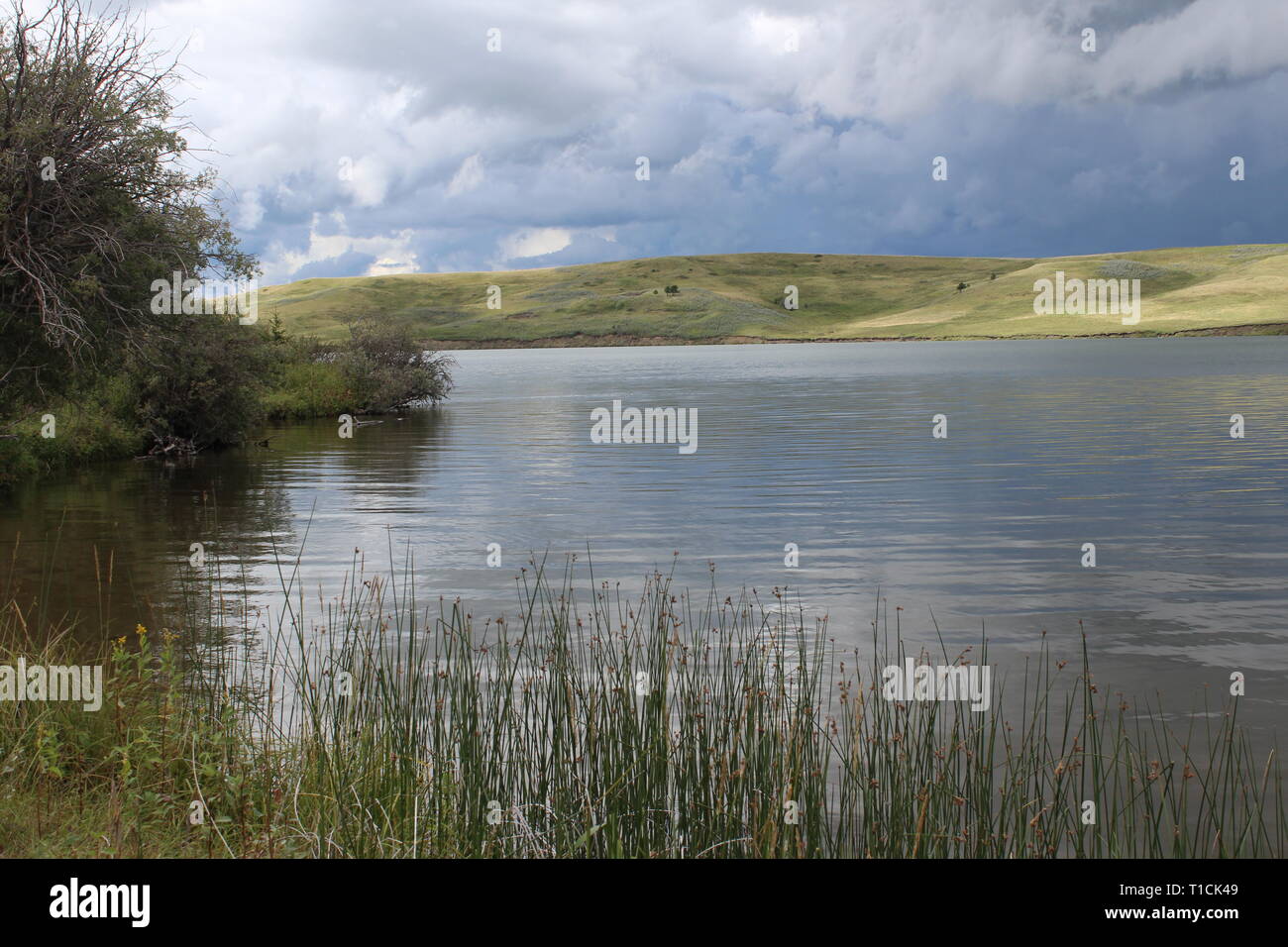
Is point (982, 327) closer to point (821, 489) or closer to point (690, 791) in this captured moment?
point (821, 489)

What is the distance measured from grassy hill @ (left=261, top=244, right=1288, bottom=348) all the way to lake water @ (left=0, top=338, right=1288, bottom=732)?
299 ft

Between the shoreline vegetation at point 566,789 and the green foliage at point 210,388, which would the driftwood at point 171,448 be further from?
the shoreline vegetation at point 566,789

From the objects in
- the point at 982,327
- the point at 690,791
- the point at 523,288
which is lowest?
the point at 690,791

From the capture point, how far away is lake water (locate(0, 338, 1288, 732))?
35.8 feet

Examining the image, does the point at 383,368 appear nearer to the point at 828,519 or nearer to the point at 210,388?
the point at 210,388

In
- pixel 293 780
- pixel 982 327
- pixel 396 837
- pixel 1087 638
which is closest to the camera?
pixel 396 837

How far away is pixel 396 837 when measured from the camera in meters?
5.17

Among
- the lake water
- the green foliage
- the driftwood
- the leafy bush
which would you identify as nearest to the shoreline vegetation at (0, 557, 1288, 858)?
the lake water

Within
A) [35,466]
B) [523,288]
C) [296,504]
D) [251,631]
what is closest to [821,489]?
[296,504]

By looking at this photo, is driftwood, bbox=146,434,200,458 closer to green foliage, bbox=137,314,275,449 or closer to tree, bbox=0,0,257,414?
green foliage, bbox=137,314,275,449

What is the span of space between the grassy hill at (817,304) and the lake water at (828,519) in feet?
299

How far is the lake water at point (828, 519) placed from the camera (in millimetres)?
10922

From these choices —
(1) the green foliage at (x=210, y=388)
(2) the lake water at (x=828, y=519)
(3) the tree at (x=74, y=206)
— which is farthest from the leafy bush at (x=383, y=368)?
(3) the tree at (x=74, y=206)
